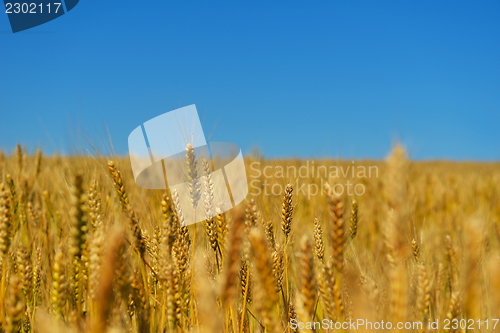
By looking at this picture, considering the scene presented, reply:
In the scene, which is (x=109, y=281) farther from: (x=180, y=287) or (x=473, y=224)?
(x=473, y=224)

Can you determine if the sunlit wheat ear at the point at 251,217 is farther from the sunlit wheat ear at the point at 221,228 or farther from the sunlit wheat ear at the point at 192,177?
the sunlit wheat ear at the point at 192,177

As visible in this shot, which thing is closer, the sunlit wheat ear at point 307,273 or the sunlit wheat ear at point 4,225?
the sunlit wheat ear at point 307,273

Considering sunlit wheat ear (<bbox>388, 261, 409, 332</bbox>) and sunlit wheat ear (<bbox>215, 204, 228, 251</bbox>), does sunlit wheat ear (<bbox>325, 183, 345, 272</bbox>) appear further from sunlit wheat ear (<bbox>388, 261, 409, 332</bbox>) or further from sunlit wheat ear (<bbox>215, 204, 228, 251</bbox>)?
sunlit wheat ear (<bbox>215, 204, 228, 251</bbox>)

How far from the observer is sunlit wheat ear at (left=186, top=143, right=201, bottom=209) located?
1159mm

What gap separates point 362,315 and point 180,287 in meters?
0.57

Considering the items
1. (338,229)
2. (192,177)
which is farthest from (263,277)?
(192,177)

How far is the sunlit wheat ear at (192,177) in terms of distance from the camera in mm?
1159

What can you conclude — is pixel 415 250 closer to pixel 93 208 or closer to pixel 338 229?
pixel 338 229

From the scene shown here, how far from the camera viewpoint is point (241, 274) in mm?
1204

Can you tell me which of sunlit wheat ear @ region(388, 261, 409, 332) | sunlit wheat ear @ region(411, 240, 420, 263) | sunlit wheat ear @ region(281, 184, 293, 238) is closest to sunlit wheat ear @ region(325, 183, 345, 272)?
sunlit wheat ear @ region(388, 261, 409, 332)

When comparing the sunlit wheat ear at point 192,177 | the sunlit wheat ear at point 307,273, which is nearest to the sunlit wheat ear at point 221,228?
the sunlit wheat ear at point 192,177

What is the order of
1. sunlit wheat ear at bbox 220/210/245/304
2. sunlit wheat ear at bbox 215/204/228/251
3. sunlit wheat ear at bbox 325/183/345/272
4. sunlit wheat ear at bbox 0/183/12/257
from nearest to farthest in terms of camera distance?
sunlit wheat ear at bbox 220/210/245/304
sunlit wheat ear at bbox 325/183/345/272
sunlit wheat ear at bbox 0/183/12/257
sunlit wheat ear at bbox 215/204/228/251

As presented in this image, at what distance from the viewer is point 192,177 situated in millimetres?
1182

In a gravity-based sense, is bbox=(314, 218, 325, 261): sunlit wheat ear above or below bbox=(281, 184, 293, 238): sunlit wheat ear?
below
